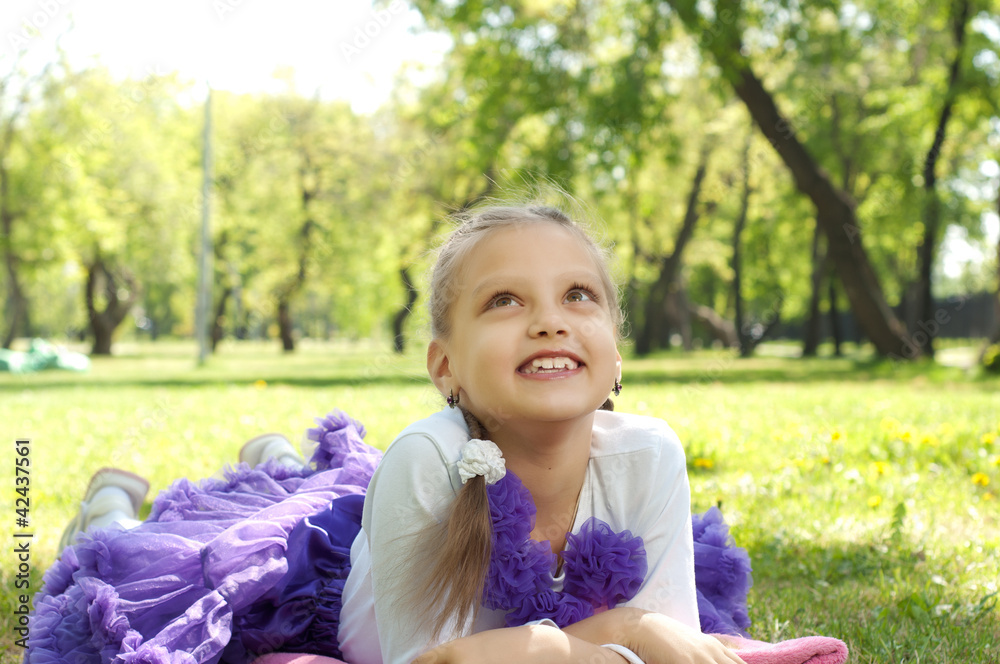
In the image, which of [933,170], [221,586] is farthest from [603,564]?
[933,170]

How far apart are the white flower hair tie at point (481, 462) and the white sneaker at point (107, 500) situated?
205cm

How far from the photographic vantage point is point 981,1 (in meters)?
14.0

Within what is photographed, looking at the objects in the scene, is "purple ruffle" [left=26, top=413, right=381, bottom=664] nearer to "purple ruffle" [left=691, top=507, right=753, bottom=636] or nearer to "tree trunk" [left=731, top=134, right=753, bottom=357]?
"purple ruffle" [left=691, top=507, right=753, bottom=636]

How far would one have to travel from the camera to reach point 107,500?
10.9 feet

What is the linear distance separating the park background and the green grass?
0.02 metres

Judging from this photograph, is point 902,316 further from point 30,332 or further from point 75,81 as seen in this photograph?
point 30,332

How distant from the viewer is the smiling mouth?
1887mm

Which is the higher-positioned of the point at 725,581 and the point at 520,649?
the point at 520,649

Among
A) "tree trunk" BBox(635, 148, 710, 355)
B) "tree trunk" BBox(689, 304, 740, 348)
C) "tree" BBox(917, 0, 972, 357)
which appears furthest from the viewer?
"tree trunk" BBox(689, 304, 740, 348)

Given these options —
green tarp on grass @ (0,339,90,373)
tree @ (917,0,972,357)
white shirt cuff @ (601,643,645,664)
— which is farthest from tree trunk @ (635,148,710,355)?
white shirt cuff @ (601,643,645,664)

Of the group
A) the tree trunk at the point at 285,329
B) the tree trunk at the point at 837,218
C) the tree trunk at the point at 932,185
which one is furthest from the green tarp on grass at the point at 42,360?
the tree trunk at the point at 932,185

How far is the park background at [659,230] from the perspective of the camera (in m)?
3.76

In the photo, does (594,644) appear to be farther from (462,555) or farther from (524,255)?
(524,255)

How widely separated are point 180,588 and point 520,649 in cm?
121
